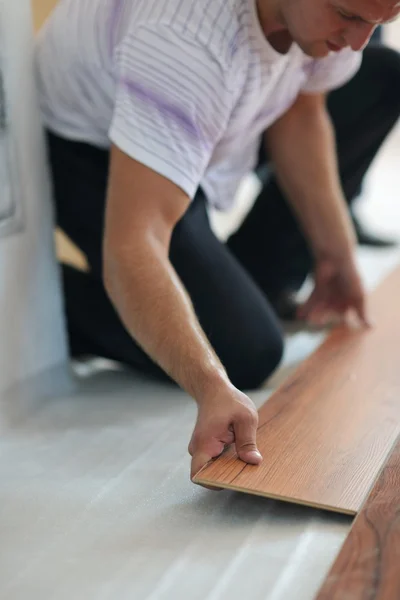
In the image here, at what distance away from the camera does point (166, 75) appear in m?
1.13

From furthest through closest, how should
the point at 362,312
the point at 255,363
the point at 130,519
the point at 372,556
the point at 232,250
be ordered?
the point at 232,250, the point at 362,312, the point at 255,363, the point at 130,519, the point at 372,556

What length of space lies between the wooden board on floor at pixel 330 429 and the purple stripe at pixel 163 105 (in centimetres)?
43

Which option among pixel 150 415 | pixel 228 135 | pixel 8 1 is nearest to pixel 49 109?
pixel 8 1

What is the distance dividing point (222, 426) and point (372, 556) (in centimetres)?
24

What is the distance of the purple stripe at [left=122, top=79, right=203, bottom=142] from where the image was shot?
1.14m

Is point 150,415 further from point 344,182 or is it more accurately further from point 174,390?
point 344,182

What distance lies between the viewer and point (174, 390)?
1422 millimetres

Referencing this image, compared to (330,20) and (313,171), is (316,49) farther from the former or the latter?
(313,171)

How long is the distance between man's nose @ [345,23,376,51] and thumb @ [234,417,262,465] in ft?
1.88

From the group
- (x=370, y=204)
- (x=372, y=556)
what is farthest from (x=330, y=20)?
(x=370, y=204)

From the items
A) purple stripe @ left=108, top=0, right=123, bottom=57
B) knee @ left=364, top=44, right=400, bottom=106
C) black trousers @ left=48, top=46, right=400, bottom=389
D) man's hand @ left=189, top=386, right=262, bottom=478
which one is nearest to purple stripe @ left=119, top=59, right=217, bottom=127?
purple stripe @ left=108, top=0, right=123, bottom=57

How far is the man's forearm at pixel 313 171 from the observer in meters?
1.56

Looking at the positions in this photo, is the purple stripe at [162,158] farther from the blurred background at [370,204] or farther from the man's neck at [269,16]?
the blurred background at [370,204]

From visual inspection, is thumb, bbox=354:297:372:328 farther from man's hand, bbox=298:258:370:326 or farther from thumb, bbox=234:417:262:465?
thumb, bbox=234:417:262:465
